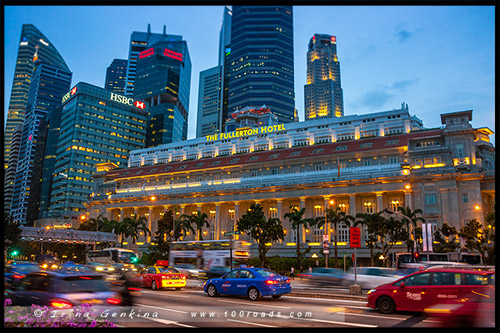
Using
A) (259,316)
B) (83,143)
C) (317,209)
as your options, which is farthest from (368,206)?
(83,143)

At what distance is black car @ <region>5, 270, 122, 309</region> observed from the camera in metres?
10.9

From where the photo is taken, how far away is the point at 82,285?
11.6m

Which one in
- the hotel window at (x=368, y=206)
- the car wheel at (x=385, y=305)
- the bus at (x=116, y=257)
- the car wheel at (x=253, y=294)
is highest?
the hotel window at (x=368, y=206)

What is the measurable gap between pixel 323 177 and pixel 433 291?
62560 mm

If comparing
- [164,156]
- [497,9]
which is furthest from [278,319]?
[164,156]

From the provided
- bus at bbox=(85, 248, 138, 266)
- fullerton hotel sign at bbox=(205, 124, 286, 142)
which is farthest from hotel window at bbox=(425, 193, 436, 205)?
bus at bbox=(85, 248, 138, 266)

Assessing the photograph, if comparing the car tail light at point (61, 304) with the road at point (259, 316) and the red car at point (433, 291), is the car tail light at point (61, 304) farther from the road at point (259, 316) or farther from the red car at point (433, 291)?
the red car at point (433, 291)

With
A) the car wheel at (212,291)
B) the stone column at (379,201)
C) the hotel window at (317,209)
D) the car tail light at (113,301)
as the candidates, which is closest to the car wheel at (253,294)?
the car wheel at (212,291)

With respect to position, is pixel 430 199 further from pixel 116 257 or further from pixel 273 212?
pixel 116 257

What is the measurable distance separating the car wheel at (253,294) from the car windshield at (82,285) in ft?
26.2

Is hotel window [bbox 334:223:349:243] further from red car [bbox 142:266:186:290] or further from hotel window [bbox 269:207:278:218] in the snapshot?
red car [bbox 142:266:186:290]

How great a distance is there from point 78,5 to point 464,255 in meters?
54.6

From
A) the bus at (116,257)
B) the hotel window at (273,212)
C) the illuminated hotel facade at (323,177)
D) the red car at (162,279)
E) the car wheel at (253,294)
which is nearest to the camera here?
the car wheel at (253,294)

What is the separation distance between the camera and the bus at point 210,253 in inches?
1832
